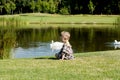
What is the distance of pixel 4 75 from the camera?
12.0 meters

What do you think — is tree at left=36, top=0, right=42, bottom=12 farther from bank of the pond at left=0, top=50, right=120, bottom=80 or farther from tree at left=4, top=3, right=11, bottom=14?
bank of the pond at left=0, top=50, right=120, bottom=80

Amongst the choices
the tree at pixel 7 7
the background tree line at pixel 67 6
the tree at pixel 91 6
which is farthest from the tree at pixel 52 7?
the tree at pixel 7 7

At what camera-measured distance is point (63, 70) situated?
12.9 meters

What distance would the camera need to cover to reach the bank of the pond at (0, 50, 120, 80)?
465 inches

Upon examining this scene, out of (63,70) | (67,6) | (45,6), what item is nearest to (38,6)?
(45,6)

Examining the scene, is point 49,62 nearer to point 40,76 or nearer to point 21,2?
point 40,76

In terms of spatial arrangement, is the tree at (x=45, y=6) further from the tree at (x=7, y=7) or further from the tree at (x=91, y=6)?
the tree at (x=91, y=6)

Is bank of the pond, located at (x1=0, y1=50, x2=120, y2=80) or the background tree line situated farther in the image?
the background tree line

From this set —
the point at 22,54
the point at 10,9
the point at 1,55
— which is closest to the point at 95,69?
the point at 1,55

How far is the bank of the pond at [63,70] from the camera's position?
38.7 ft

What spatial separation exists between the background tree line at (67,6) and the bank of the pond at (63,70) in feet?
261

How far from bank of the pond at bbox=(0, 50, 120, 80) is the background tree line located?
79.4 meters

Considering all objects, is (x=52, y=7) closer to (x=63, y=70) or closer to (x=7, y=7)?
(x=7, y=7)

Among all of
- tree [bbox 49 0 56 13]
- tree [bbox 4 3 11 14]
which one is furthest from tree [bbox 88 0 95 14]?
tree [bbox 4 3 11 14]
